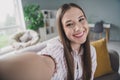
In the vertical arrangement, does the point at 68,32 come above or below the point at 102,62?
above

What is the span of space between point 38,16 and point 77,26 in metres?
3.98

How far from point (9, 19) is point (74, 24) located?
4.25 m

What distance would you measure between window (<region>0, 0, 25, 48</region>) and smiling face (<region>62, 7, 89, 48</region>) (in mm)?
3982

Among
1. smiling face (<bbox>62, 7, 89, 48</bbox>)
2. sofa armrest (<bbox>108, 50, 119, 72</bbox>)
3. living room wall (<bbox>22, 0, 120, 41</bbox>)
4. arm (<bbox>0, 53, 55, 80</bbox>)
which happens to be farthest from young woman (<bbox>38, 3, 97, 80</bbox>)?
living room wall (<bbox>22, 0, 120, 41</bbox>)

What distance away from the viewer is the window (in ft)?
14.8

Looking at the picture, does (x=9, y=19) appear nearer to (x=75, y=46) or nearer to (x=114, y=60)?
(x=114, y=60)

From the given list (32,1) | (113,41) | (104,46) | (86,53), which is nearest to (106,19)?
(113,41)

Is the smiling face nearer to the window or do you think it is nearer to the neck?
the neck

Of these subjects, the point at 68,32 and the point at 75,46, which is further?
the point at 75,46

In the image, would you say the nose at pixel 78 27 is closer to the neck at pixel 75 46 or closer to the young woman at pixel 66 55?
the young woman at pixel 66 55

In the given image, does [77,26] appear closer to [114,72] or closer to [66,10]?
[66,10]

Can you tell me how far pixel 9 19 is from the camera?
15.5 feet

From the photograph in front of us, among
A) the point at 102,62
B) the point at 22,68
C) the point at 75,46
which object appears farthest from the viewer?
the point at 102,62

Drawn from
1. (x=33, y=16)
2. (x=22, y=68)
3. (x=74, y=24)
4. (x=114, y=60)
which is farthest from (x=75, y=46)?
(x=33, y=16)
